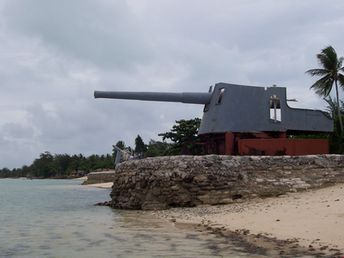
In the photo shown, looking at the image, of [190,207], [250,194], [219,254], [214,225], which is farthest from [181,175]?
[219,254]

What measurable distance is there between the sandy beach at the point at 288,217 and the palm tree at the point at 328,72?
1418 cm

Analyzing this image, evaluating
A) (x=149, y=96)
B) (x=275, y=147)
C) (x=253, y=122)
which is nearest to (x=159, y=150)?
(x=149, y=96)

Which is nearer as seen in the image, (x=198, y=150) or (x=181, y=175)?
(x=181, y=175)

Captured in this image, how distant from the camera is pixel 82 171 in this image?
125 metres

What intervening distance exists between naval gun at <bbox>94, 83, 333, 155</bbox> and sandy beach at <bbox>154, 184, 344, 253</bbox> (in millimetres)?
2794

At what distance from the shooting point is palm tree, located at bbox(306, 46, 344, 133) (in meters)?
30.6

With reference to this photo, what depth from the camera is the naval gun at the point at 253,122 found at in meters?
19.6

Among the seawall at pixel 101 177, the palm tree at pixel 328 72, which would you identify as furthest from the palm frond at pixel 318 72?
the seawall at pixel 101 177

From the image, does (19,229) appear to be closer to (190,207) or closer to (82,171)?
(190,207)

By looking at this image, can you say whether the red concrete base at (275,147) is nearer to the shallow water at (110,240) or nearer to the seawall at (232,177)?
the seawall at (232,177)

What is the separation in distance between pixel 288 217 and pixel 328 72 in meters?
19.9

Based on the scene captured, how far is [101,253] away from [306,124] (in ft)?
43.0

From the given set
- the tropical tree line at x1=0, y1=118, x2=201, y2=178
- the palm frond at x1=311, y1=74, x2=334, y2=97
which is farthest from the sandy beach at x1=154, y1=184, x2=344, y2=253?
the tropical tree line at x1=0, y1=118, x2=201, y2=178

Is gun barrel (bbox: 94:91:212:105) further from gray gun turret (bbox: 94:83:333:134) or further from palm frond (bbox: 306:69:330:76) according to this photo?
palm frond (bbox: 306:69:330:76)
